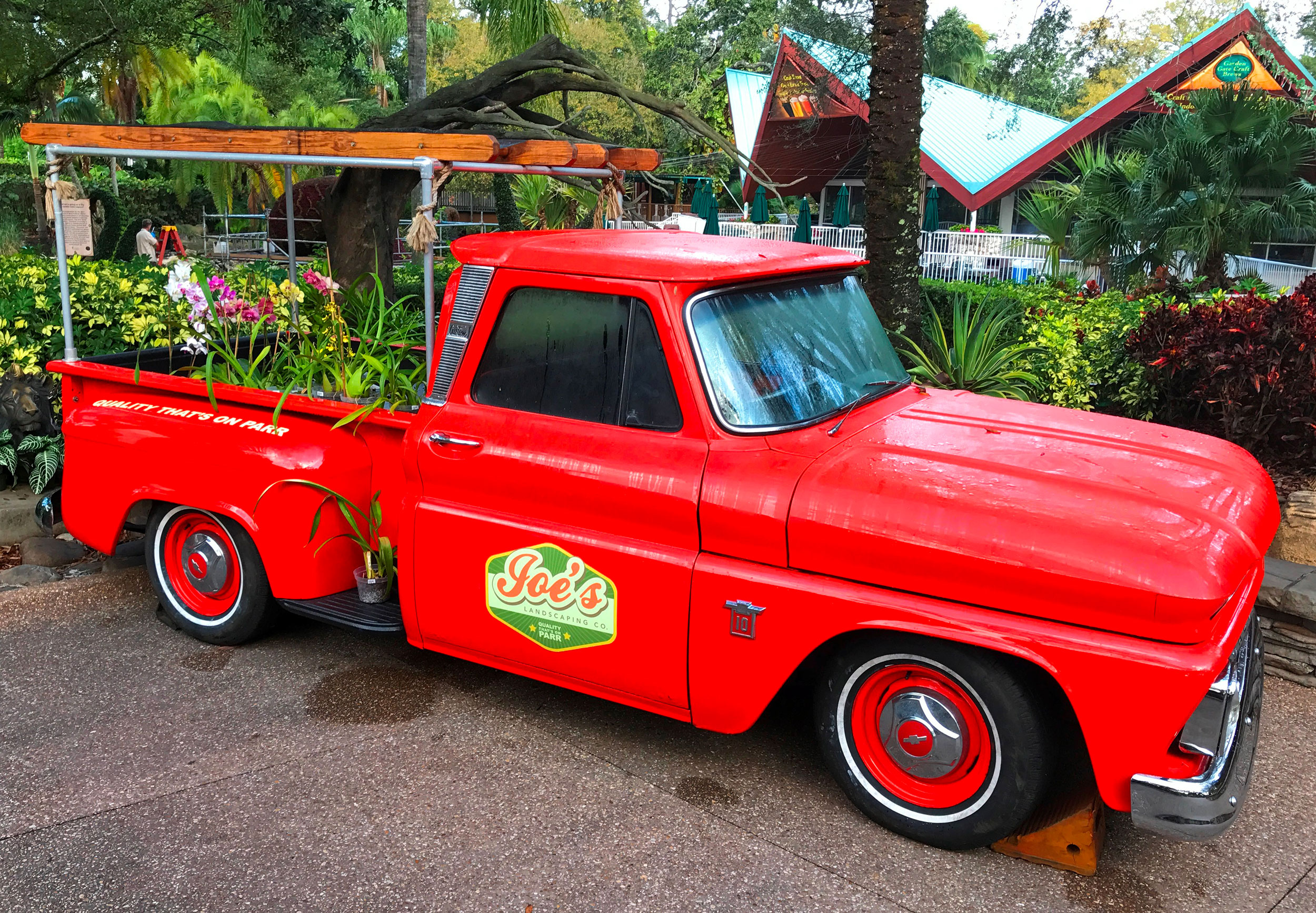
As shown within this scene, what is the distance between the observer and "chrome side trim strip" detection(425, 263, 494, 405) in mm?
3857

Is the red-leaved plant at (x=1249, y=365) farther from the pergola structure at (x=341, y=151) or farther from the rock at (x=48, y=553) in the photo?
the rock at (x=48, y=553)

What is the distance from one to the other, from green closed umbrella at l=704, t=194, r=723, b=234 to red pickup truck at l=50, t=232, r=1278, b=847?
12.7 metres

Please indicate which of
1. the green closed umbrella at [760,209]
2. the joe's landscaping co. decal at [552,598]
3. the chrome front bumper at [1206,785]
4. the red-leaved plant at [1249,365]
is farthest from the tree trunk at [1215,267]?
the green closed umbrella at [760,209]

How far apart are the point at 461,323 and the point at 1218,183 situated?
939cm

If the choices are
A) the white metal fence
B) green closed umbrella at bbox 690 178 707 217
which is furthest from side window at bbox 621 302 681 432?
green closed umbrella at bbox 690 178 707 217

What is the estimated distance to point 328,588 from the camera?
442 centimetres

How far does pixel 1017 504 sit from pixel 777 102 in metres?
25.3

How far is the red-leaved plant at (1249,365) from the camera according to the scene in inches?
211

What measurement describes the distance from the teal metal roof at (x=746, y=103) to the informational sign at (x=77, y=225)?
22553 mm

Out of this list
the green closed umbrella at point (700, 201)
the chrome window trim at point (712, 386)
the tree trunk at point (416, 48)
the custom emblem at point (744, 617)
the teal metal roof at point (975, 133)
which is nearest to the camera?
the custom emblem at point (744, 617)

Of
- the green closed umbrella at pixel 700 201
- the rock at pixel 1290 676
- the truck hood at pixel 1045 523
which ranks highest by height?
the green closed umbrella at pixel 700 201

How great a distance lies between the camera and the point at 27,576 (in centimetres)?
565

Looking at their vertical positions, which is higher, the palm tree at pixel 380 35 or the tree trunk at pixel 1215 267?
the palm tree at pixel 380 35

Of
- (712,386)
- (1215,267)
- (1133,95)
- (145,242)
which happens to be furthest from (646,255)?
(1133,95)
